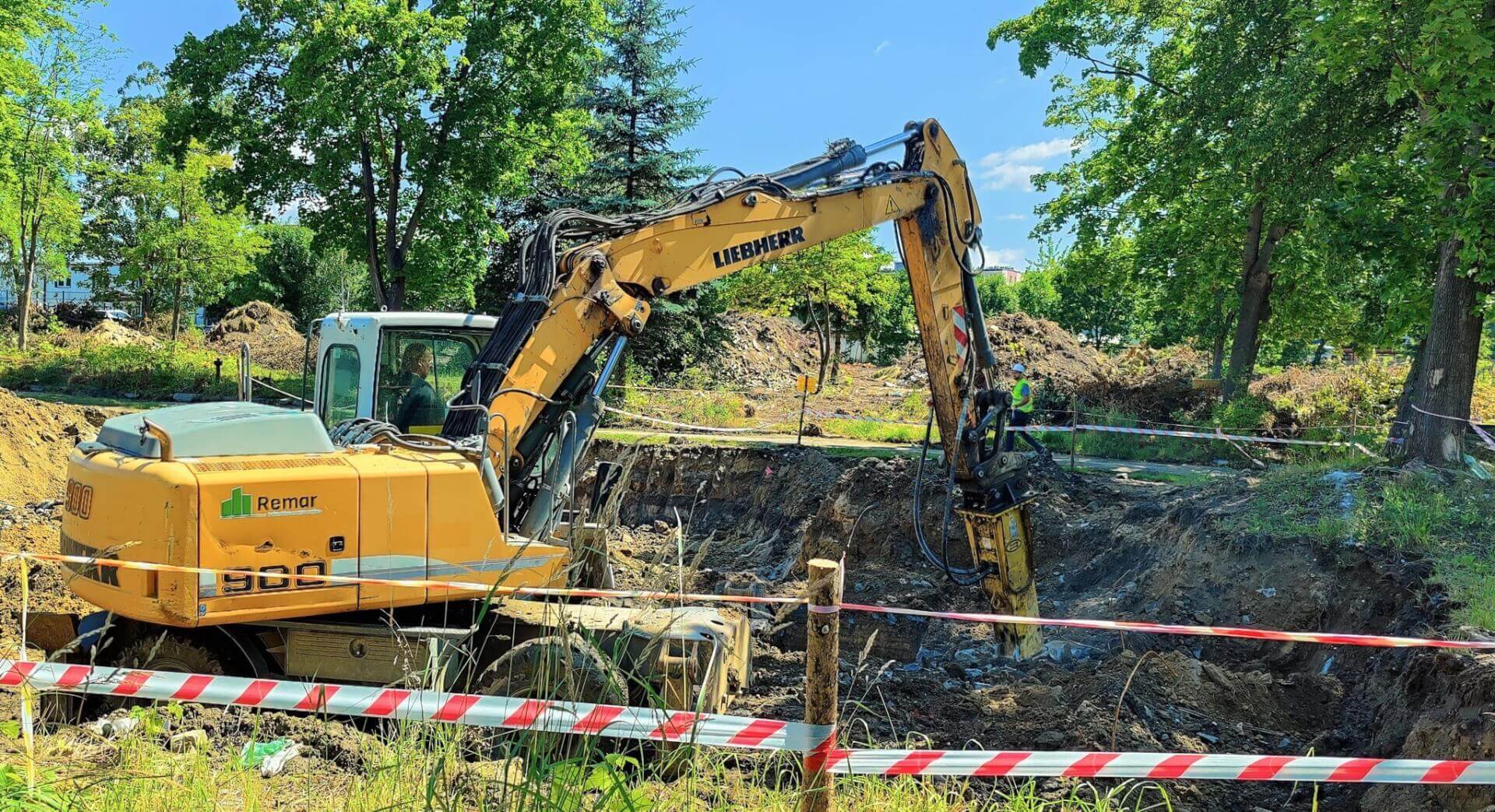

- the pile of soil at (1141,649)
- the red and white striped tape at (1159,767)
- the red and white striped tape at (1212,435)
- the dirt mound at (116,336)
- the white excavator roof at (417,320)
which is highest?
the dirt mound at (116,336)

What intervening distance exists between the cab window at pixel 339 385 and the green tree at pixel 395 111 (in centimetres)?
1479

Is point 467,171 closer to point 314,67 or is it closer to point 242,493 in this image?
point 314,67

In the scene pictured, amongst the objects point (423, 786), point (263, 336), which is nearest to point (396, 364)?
point (423, 786)

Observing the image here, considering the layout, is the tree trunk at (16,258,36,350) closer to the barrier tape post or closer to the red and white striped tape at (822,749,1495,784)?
the barrier tape post

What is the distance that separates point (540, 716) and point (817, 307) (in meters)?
35.4

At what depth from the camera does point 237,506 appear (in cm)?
482

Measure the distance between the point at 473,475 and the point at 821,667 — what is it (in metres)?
2.91

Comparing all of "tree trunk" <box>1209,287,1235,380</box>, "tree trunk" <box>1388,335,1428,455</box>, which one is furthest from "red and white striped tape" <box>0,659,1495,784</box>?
"tree trunk" <box>1209,287,1235,380</box>

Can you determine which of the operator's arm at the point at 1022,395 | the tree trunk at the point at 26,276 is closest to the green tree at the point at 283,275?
the tree trunk at the point at 26,276

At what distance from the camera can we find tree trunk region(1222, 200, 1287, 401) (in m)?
19.1

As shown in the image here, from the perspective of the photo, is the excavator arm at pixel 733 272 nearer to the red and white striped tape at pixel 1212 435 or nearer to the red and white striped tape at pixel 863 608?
the red and white striped tape at pixel 863 608

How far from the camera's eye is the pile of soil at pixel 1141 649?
5250 millimetres

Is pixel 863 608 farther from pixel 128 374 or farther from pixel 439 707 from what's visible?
pixel 128 374

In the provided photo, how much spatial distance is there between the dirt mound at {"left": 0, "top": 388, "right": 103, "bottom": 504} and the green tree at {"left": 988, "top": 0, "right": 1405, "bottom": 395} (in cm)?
1764
